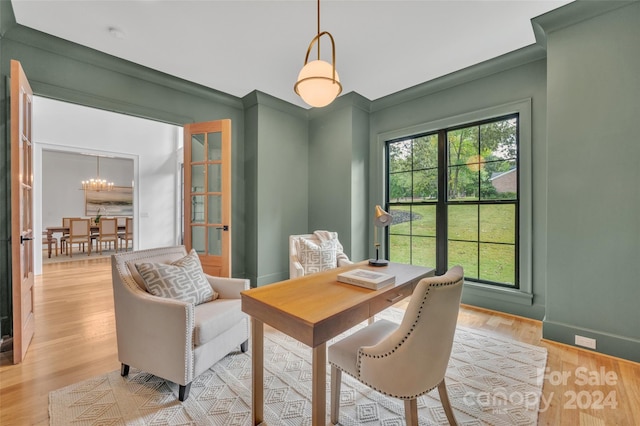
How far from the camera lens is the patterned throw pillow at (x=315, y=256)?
312 centimetres

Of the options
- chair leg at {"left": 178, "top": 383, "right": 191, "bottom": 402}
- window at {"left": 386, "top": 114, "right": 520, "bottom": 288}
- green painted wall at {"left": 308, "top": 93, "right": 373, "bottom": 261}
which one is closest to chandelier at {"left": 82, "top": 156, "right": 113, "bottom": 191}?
green painted wall at {"left": 308, "top": 93, "right": 373, "bottom": 261}

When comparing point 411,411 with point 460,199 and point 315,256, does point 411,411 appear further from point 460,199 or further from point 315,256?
point 460,199

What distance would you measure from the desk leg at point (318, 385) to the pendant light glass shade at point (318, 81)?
1.45 meters

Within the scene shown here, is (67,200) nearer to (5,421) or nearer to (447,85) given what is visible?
(5,421)

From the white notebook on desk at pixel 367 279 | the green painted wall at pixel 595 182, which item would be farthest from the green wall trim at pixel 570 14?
the white notebook on desk at pixel 367 279

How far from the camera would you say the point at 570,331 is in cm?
232

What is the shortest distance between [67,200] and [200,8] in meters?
8.34

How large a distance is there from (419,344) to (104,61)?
383cm

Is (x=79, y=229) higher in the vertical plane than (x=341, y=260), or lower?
higher

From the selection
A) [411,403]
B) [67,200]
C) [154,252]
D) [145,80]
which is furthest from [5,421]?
[67,200]

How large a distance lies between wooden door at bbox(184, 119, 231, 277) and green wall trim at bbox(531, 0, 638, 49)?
10.6 ft

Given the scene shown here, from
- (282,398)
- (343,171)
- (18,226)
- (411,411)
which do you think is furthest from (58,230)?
(411,411)

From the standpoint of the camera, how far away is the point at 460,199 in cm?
340

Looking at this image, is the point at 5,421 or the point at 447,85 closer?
the point at 5,421
